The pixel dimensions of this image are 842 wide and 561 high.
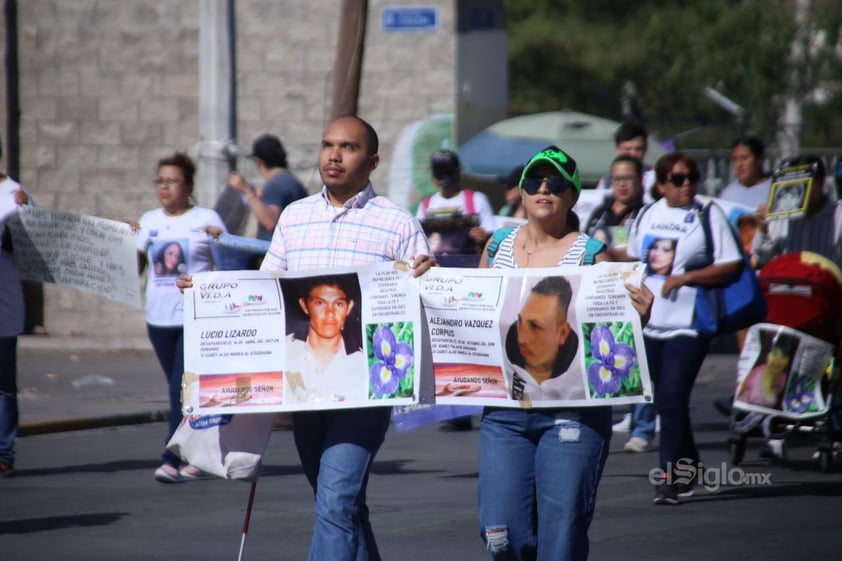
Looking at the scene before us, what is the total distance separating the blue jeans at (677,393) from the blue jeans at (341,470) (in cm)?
305

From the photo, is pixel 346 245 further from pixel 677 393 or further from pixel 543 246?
pixel 677 393

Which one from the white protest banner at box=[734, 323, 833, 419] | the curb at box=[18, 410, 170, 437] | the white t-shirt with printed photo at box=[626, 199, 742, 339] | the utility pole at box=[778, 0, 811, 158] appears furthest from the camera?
the utility pole at box=[778, 0, 811, 158]

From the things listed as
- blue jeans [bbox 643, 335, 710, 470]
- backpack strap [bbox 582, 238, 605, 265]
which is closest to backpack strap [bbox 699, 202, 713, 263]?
blue jeans [bbox 643, 335, 710, 470]

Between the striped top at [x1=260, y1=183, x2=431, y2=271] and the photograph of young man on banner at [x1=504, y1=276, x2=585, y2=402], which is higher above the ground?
the striped top at [x1=260, y1=183, x2=431, y2=271]

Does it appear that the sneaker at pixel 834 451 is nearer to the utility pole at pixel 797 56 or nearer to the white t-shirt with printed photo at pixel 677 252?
the white t-shirt with printed photo at pixel 677 252

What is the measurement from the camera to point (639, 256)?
28.7ft

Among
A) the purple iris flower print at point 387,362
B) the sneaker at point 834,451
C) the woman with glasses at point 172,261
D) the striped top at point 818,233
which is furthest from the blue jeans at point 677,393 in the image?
the purple iris flower print at point 387,362

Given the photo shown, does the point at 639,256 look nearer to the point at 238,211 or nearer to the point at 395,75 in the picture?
the point at 238,211

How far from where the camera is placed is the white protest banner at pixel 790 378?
938 centimetres

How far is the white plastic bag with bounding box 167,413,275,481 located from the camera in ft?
18.4

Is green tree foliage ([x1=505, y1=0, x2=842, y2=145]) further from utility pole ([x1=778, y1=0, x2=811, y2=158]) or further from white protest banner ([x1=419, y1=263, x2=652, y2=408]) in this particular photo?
white protest banner ([x1=419, y1=263, x2=652, y2=408])

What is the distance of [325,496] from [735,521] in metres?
3.25

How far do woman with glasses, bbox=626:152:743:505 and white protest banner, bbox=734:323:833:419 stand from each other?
113 cm

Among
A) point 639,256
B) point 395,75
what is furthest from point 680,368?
point 395,75
